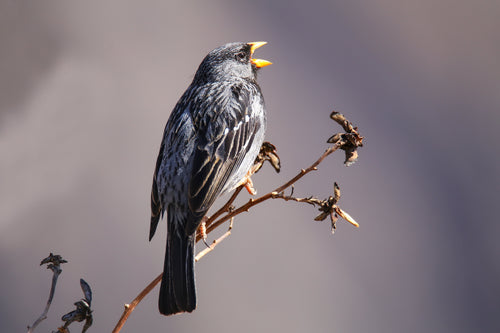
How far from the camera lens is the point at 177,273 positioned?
1.64 metres

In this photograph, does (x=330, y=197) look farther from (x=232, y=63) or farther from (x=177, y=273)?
(x=232, y=63)

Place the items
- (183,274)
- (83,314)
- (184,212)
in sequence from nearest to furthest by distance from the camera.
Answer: (83,314) → (183,274) → (184,212)

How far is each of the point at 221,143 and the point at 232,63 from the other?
61cm

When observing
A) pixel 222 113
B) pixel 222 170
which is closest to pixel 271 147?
pixel 222 170

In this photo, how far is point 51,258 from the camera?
1.13m

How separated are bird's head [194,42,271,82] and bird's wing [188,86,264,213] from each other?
0.24 meters

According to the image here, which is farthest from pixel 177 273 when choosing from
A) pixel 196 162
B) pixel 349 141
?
pixel 349 141

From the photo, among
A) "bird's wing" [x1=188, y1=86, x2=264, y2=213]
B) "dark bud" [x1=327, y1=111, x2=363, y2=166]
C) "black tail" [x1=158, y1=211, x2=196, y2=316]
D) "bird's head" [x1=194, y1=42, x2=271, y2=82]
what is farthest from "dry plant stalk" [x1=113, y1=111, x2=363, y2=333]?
"bird's head" [x1=194, y1=42, x2=271, y2=82]

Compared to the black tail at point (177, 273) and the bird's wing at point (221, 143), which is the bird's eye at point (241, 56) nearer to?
the bird's wing at point (221, 143)

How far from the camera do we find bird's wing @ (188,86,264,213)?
6.04 feet

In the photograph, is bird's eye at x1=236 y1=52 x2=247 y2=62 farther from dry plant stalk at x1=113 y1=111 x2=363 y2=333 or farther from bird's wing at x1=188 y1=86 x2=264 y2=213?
dry plant stalk at x1=113 y1=111 x2=363 y2=333

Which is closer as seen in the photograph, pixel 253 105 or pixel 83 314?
pixel 83 314

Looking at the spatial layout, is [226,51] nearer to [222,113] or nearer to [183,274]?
[222,113]

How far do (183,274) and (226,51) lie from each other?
A: 3.97ft
